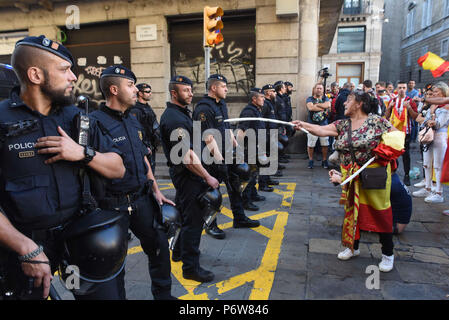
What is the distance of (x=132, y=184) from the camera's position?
→ 2301 mm

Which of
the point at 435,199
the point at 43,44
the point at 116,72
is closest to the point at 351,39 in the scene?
the point at 435,199

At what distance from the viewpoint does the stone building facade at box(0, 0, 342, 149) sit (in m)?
9.27

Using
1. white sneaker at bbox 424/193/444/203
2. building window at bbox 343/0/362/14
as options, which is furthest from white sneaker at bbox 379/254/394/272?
building window at bbox 343/0/362/14

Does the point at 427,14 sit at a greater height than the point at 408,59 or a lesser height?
greater

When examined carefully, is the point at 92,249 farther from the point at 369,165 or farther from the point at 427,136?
the point at 427,136

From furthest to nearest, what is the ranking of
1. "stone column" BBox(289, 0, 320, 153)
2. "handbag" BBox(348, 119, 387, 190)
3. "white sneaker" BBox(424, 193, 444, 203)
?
"stone column" BBox(289, 0, 320, 153), "white sneaker" BBox(424, 193, 444, 203), "handbag" BBox(348, 119, 387, 190)

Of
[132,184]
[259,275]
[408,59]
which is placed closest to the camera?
[132,184]

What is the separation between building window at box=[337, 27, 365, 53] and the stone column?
77.2ft

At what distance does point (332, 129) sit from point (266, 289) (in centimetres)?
Result: 189

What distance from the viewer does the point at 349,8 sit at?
29828mm

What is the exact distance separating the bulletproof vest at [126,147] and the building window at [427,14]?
108 ft

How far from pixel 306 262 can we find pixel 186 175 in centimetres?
165

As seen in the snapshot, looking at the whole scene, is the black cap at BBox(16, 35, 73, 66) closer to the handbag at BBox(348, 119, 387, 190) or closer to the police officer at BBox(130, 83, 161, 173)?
the handbag at BBox(348, 119, 387, 190)

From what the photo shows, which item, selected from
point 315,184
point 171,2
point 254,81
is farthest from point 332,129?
point 171,2
